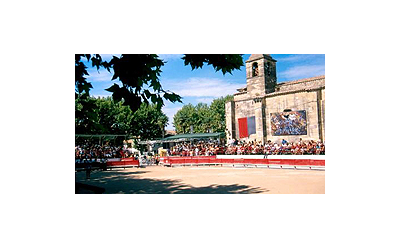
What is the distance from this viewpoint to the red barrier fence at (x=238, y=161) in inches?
646

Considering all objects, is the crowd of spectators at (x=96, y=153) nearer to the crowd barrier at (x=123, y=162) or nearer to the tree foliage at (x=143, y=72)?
the crowd barrier at (x=123, y=162)

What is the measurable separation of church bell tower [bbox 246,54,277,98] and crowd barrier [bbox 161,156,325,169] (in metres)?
5.76

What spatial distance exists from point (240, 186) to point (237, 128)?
1270 cm

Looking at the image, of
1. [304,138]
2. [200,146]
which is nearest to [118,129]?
[200,146]

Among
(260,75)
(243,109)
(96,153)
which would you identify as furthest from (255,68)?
(96,153)

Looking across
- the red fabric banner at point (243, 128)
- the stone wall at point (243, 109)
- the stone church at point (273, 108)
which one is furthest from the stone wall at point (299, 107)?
the red fabric banner at point (243, 128)

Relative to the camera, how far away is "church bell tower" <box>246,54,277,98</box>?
74.5 ft

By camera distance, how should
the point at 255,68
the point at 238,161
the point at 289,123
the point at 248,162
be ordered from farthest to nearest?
1. the point at 255,68
2. the point at 238,161
3. the point at 248,162
4. the point at 289,123

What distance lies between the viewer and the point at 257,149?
64.8ft

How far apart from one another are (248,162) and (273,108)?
4.77 meters

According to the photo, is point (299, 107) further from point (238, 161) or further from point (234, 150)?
point (238, 161)

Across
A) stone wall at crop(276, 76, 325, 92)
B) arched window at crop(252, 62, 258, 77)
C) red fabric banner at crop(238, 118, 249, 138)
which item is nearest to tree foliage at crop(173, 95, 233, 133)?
red fabric banner at crop(238, 118, 249, 138)
